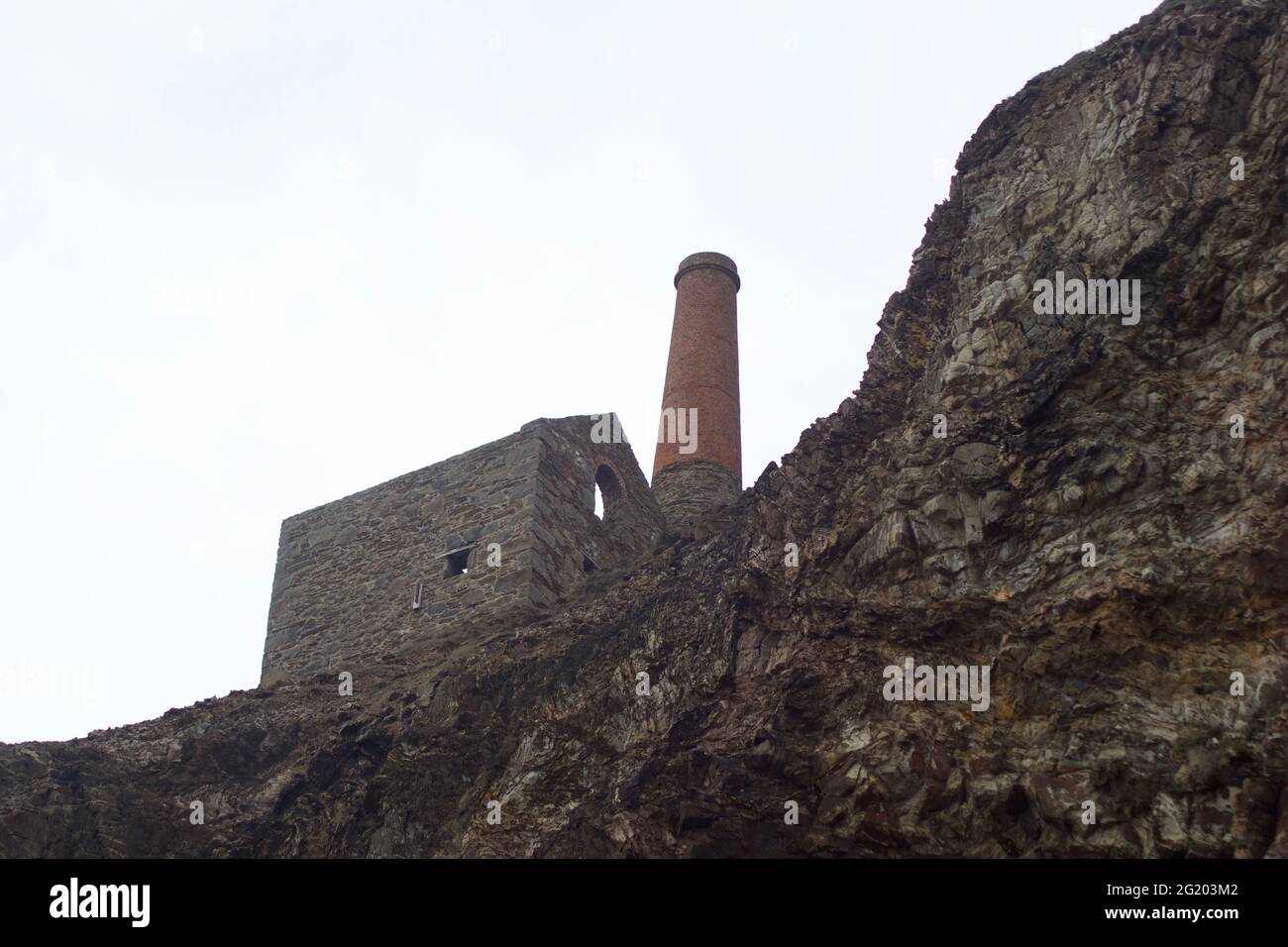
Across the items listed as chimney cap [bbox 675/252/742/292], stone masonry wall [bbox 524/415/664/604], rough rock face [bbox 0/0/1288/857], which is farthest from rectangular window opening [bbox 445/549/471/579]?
chimney cap [bbox 675/252/742/292]

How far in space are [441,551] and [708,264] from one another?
10.8 metres

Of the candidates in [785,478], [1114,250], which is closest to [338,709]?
[785,478]

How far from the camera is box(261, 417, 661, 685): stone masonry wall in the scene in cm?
1670

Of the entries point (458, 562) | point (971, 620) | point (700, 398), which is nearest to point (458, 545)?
point (458, 562)

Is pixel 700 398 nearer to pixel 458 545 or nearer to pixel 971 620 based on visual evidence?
pixel 458 545

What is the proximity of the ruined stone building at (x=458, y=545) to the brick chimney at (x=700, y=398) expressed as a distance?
8.29 ft

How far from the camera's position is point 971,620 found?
33.1 ft

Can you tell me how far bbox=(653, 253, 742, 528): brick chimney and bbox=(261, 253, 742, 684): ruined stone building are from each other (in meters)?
2.53

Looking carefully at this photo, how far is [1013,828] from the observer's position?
349 inches

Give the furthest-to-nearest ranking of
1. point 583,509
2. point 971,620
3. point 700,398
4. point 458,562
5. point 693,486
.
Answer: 1. point 700,398
2. point 693,486
3. point 583,509
4. point 458,562
5. point 971,620

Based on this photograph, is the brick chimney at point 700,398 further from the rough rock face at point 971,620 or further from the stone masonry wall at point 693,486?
the rough rock face at point 971,620

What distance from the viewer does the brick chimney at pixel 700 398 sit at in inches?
922

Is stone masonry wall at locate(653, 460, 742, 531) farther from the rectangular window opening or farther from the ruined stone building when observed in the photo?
the rectangular window opening

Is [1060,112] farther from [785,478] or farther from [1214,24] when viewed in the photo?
[785,478]
